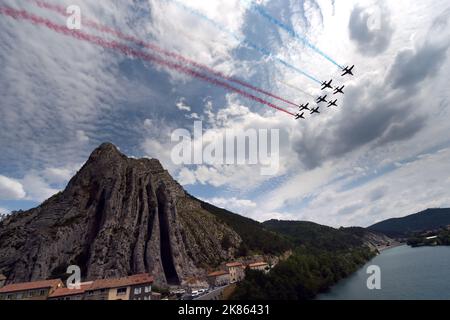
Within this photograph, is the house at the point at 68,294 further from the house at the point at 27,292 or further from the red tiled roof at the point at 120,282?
the red tiled roof at the point at 120,282

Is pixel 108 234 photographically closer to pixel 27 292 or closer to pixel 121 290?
pixel 27 292

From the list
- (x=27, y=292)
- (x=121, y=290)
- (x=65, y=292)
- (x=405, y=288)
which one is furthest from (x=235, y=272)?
(x=27, y=292)

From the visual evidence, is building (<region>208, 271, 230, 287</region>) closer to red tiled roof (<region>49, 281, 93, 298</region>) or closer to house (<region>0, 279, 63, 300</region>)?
red tiled roof (<region>49, 281, 93, 298</region>)

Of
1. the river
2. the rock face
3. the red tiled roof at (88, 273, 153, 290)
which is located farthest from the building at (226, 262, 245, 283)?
the red tiled roof at (88, 273, 153, 290)

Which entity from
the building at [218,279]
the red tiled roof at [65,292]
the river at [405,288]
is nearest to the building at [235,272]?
the building at [218,279]
